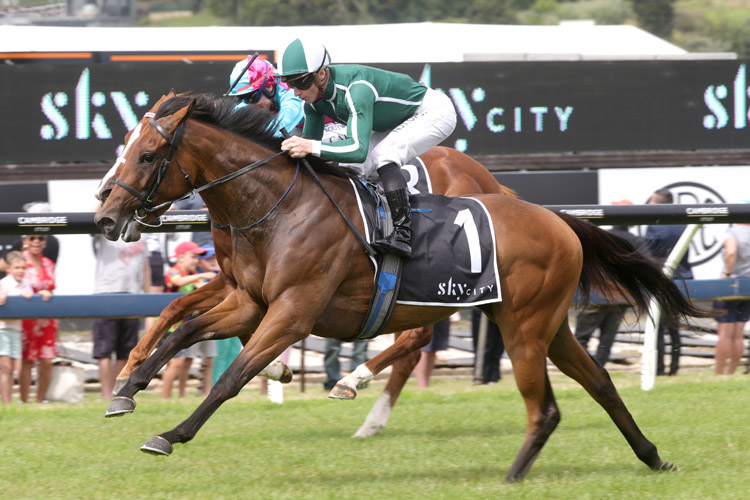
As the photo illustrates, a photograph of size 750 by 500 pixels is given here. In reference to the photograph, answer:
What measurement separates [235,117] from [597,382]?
2.22 meters

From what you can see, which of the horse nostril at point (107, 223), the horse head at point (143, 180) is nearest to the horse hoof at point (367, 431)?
the horse head at point (143, 180)

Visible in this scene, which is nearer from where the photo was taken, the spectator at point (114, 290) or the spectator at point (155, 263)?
→ the spectator at point (114, 290)

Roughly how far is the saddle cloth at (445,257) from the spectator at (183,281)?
9.56 ft

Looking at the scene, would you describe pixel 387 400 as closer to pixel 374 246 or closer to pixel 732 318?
pixel 374 246

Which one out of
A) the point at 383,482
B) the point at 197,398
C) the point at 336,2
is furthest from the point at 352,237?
the point at 336,2

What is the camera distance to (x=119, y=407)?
4328mm

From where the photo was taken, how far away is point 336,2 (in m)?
67.1

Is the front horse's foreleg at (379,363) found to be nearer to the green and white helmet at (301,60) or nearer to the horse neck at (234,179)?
the horse neck at (234,179)

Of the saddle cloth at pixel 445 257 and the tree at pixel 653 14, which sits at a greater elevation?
the tree at pixel 653 14

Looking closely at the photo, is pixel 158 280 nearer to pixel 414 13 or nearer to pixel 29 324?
pixel 29 324

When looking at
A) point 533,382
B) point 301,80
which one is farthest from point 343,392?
point 301,80

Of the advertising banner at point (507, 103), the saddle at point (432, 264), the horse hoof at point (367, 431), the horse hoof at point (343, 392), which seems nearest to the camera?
the saddle at point (432, 264)

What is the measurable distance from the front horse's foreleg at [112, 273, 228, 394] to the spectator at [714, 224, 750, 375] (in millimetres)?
4692

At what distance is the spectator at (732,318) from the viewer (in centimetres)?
812
